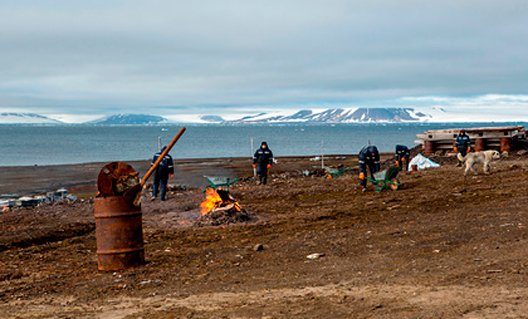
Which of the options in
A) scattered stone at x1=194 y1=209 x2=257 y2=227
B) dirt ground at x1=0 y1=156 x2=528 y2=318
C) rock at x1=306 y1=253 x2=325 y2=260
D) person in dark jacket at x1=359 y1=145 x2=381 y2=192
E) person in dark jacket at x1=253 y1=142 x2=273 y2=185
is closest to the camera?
dirt ground at x1=0 y1=156 x2=528 y2=318

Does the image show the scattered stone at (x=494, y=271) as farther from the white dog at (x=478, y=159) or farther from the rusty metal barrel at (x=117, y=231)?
the white dog at (x=478, y=159)

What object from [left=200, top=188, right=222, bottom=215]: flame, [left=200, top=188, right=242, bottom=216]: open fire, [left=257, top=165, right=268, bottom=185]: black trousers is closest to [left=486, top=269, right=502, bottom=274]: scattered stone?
[left=200, top=188, right=242, bottom=216]: open fire

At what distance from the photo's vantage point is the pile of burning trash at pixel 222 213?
16250 mm

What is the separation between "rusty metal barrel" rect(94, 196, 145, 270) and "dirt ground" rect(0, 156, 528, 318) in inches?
12.0

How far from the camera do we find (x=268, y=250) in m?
12.2

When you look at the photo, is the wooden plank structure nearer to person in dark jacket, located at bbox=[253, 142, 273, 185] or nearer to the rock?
person in dark jacket, located at bbox=[253, 142, 273, 185]

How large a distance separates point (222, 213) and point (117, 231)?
556 cm

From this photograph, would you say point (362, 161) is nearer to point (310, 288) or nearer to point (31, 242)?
point (31, 242)

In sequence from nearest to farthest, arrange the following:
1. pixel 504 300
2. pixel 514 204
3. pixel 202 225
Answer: pixel 504 300, pixel 514 204, pixel 202 225

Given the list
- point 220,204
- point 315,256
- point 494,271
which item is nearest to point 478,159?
point 220,204

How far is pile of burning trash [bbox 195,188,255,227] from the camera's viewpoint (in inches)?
640

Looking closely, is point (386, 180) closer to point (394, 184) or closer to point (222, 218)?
point (394, 184)

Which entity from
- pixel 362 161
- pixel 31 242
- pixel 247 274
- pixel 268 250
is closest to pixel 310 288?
pixel 247 274

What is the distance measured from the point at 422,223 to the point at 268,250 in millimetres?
3519
